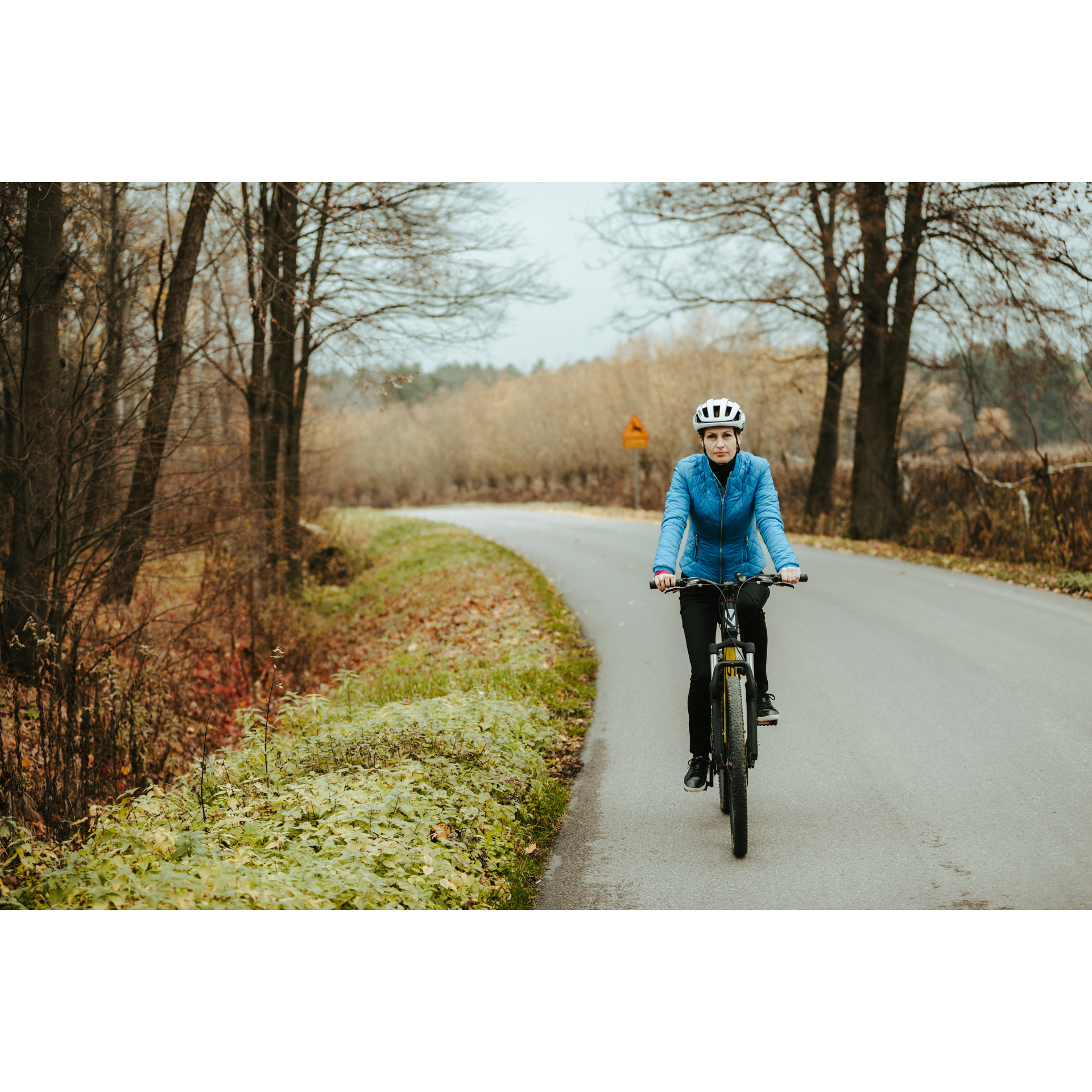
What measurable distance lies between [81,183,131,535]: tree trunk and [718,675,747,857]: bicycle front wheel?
247 inches

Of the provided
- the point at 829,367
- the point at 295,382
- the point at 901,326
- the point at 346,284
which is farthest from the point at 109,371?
the point at 829,367

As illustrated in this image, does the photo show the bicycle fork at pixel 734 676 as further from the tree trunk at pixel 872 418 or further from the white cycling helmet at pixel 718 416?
the tree trunk at pixel 872 418

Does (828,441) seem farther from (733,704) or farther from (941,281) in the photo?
(733,704)

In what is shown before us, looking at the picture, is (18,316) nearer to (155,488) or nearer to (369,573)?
(155,488)

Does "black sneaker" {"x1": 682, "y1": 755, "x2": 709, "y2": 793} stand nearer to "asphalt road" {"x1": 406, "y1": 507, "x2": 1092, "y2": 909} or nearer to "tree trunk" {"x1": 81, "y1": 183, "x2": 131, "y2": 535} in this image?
"asphalt road" {"x1": 406, "y1": 507, "x2": 1092, "y2": 909}

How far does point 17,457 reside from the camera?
805cm

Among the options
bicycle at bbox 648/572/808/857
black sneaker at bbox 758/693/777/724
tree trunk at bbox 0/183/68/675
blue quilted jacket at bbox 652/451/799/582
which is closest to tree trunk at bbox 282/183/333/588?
tree trunk at bbox 0/183/68/675

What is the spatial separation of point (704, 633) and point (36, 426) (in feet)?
20.4

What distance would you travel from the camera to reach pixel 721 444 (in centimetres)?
525

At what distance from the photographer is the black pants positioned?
209 inches

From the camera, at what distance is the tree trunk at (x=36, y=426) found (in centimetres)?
788

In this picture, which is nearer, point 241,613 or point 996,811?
point 996,811

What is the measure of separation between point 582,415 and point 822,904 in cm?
2514
